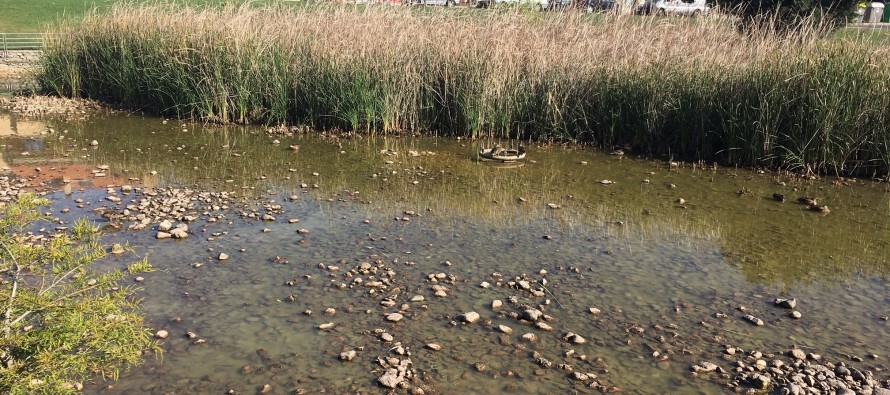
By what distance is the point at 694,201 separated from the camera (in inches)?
355

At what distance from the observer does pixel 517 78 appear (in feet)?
40.2

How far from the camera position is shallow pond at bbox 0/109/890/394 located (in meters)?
4.73

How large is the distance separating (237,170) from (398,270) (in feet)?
15.6

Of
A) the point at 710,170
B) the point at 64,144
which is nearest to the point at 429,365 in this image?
the point at 710,170

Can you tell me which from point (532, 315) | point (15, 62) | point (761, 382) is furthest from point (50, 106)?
point (761, 382)

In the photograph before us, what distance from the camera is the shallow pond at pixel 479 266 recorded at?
473 centimetres

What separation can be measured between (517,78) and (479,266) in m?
6.51

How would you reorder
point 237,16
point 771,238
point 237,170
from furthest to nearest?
point 237,16 → point 237,170 → point 771,238

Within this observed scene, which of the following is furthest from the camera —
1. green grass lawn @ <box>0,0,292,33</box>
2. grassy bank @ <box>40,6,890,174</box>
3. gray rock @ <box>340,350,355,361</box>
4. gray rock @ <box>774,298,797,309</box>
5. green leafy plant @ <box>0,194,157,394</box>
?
green grass lawn @ <box>0,0,292,33</box>

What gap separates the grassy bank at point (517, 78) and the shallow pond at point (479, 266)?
34.3 inches

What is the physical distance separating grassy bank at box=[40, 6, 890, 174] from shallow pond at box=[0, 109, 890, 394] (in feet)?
2.86

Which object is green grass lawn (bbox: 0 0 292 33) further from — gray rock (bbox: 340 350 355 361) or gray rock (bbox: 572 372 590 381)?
gray rock (bbox: 572 372 590 381)

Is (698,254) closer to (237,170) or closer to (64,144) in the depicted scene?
(237,170)

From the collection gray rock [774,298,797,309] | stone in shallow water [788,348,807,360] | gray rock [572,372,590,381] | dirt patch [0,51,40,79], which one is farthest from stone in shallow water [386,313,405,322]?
dirt patch [0,51,40,79]
